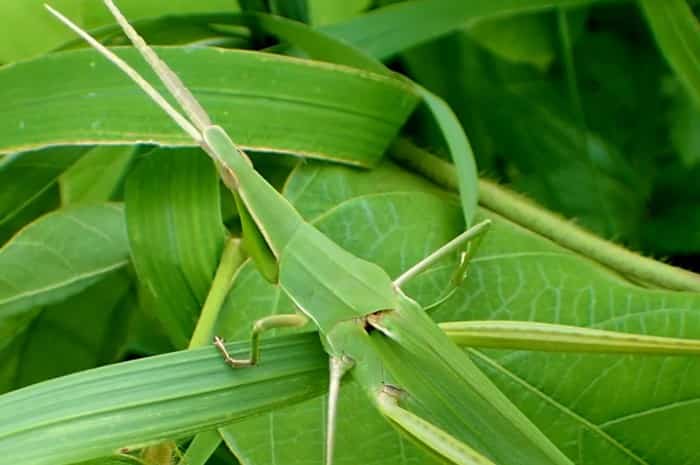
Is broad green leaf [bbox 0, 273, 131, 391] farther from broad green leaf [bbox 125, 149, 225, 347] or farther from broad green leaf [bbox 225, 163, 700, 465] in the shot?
broad green leaf [bbox 225, 163, 700, 465]

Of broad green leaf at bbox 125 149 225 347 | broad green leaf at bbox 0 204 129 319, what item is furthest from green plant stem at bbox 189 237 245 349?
broad green leaf at bbox 0 204 129 319

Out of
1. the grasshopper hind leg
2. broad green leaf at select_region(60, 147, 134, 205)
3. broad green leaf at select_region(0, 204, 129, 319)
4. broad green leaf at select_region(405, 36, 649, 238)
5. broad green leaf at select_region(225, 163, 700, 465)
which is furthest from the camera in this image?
broad green leaf at select_region(405, 36, 649, 238)

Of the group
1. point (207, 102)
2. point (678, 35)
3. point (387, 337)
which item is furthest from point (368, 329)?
point (678, 35)

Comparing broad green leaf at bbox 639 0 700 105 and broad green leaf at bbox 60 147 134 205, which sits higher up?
broad green leaf at bbox 60 147 134 205

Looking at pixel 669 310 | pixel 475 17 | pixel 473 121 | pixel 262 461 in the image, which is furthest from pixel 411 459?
pixel 473 121

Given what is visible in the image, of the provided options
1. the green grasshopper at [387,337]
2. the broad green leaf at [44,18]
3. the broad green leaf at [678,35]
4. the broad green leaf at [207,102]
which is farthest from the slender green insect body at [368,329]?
the broad green leaf at [678,35]

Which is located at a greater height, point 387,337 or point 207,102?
point 207,102

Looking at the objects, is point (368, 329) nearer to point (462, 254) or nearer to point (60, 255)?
point (462, 254)
